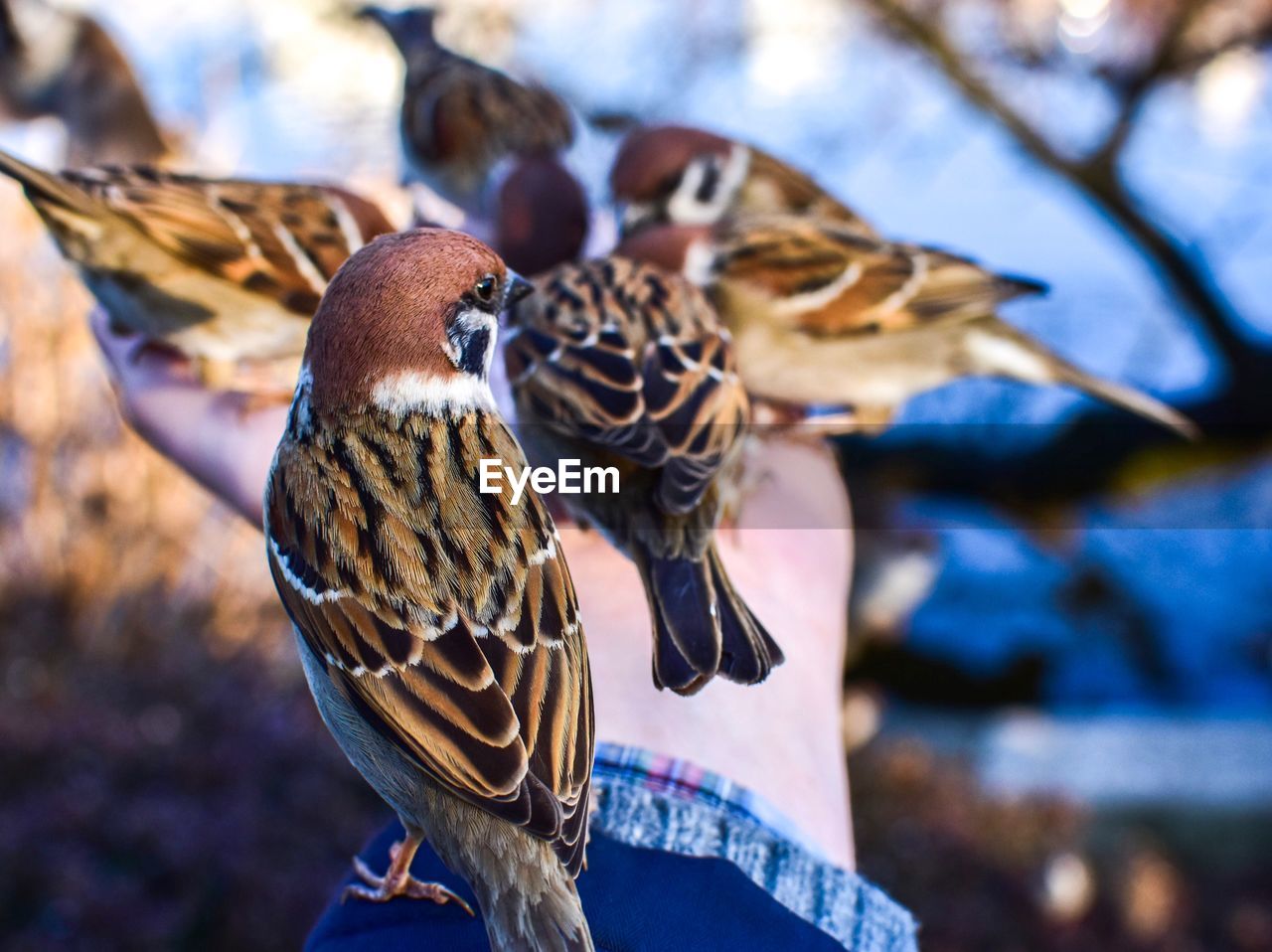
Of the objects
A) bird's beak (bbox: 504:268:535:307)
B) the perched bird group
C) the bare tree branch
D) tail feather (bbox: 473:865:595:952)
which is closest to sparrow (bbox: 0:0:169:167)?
the perched bird group

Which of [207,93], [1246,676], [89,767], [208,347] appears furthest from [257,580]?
[1246,676]

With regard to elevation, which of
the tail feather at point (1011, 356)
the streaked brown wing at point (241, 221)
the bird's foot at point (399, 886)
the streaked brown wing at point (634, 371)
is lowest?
the bird's foot at point (399, 886)

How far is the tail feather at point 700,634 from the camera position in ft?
2.68

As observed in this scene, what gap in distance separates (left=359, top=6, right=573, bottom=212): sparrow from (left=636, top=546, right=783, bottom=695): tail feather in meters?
1.76

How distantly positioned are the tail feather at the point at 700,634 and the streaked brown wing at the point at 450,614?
0.08 meters

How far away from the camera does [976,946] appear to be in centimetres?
360

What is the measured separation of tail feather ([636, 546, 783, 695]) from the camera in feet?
2.68

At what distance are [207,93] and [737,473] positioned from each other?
12.6 ft

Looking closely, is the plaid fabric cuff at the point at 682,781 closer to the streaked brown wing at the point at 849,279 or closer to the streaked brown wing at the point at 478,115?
the streaked brown wing at the point at 849,279

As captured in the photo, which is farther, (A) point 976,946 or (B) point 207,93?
(B) point 207,93

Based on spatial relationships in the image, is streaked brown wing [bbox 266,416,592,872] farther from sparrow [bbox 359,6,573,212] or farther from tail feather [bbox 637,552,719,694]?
sparrow [bbox 359,6,573,212]

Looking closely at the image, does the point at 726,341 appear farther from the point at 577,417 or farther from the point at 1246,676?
the point at 1246,676

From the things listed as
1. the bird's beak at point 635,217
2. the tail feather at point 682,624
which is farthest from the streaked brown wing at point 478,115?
the tail feather at point 682,624

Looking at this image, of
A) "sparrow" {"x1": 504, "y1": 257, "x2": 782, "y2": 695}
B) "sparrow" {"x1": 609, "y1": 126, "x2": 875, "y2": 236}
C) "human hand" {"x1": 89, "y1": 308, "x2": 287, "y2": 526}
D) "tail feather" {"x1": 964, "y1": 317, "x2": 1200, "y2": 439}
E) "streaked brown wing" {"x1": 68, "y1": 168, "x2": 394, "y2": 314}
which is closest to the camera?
"sparrow" {"x1": 504, "y1": 257, "x2": 782, "y2": 695}
